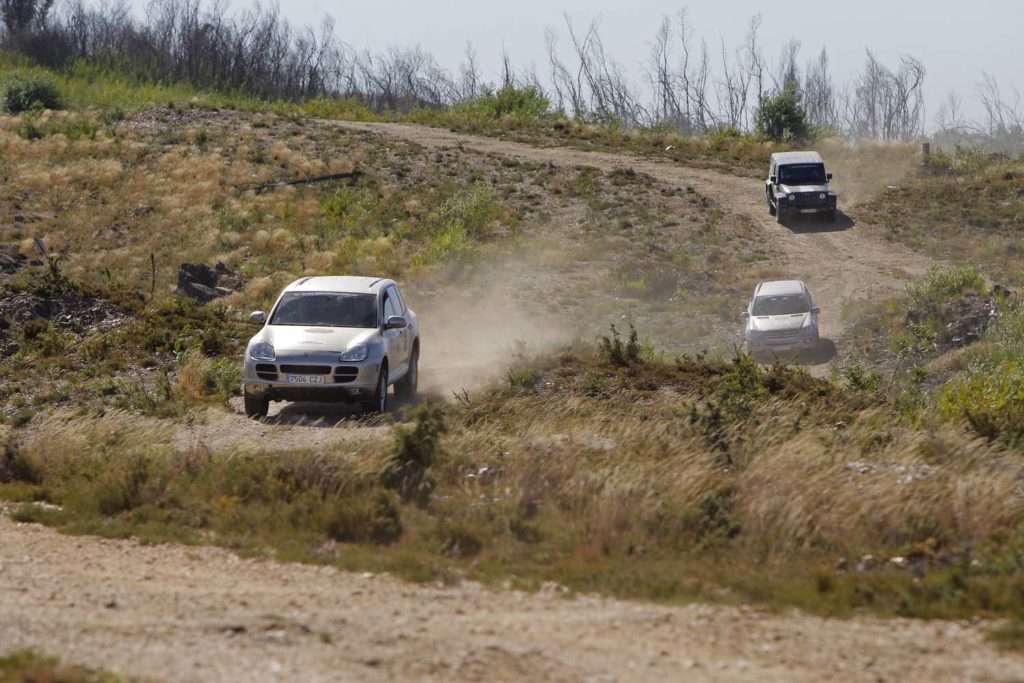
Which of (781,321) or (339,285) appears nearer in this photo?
(339,285)

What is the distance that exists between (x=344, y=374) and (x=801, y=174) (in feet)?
97.6

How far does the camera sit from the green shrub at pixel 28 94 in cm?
6059

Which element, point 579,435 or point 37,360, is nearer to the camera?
point 579,435

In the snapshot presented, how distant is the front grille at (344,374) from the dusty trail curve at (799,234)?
15.2 meters

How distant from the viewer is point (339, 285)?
17.1 metres

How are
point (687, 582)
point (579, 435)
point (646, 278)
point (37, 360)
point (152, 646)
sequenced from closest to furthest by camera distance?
point (152, 646)
point (687, 582)
point (579, 435)
point (37, 360)
point (646, 278)

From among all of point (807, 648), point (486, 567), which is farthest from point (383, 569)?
point (807, 648)

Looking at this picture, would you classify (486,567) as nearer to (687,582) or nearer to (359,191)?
(687,582)

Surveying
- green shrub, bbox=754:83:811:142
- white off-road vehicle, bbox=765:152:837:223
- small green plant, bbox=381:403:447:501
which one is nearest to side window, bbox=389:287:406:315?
small green plant, bbox=381:403:447:501

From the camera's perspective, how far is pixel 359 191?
46.7m

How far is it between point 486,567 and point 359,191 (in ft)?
127

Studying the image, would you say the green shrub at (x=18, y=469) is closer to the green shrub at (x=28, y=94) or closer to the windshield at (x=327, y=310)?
the windshield at (x=327, y=310)

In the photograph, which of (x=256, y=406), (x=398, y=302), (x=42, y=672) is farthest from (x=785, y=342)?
(x=42, y=672)

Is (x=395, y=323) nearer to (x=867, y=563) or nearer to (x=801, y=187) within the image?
(x=867, y=563)
